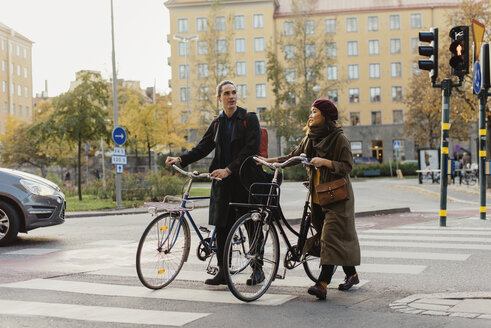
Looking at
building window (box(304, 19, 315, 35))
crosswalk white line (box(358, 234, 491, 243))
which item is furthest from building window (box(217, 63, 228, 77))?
crosswalk white line (box(358, 234, 491, 243))

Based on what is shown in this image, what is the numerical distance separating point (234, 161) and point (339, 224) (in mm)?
1158

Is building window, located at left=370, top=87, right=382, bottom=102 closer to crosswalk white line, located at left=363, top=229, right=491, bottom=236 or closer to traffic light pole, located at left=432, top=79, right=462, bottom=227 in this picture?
traffic light pole, located at left=432, top=79, right=462, bottom=227

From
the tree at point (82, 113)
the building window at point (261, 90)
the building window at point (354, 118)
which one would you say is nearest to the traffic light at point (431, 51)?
the tree at point (82, 113)

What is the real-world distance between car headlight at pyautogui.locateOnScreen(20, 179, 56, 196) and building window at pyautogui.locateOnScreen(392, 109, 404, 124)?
2581 inches

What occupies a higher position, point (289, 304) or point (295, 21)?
point (295, 21)

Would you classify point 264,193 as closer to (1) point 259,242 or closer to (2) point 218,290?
(1) point 259,242

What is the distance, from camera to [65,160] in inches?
2042

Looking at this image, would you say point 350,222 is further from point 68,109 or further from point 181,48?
point 181,48

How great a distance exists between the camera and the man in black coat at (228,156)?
20.4 feet

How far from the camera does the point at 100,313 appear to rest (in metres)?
5.38

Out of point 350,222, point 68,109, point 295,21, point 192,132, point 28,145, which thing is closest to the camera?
point 350,222

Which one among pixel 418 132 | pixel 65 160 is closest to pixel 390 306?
pixel 65 160

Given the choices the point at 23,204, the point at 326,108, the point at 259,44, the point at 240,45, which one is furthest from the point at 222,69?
the point at 326,108

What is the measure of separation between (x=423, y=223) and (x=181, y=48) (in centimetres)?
6524
